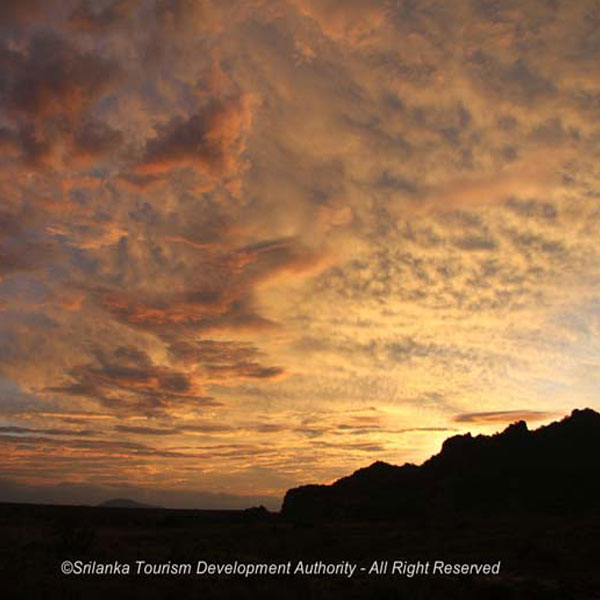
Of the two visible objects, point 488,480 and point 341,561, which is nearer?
point 341,561

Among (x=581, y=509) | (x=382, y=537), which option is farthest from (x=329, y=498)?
(x=382, y=537)

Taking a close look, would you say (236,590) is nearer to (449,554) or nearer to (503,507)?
(449,554)

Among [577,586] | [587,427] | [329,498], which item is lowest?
[329,498]

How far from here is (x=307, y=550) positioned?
32000 millimetres

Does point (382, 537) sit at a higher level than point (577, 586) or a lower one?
lower

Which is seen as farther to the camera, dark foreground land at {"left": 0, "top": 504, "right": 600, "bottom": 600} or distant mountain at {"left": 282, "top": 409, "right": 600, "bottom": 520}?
distant mountain at {"left": 282, "top": 409, "right": 600, "bottom": 520}

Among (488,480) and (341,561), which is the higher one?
(488,480)

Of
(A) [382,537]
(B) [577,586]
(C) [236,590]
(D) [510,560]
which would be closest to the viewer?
(C) [236,590]

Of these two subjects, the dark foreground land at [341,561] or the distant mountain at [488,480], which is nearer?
the dark foreground land at [341,561]

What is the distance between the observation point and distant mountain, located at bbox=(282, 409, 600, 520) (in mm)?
58906

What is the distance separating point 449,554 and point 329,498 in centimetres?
4967

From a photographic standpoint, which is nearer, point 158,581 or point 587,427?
point 158,581

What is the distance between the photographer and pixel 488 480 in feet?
214

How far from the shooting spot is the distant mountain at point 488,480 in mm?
58906
